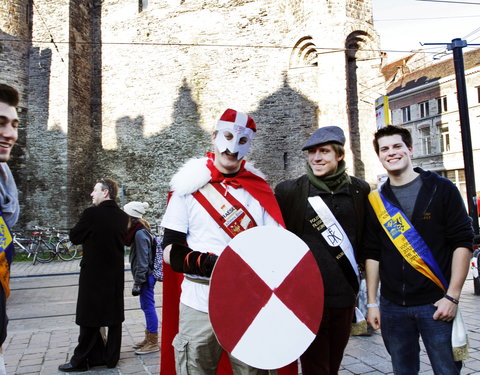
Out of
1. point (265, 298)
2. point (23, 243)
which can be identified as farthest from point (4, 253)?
point (23, 243)

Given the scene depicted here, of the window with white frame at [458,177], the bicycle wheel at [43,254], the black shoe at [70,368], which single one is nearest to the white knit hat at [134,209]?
the black shoe at [70,368]

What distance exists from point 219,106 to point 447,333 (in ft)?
55.8

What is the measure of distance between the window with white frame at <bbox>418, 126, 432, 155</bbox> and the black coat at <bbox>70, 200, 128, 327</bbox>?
1212 inches

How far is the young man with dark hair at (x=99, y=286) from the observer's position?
397cm

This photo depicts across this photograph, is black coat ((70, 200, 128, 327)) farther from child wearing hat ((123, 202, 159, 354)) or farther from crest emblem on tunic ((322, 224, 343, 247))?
crest emblem on tunic ((322, 224, 343, 247))

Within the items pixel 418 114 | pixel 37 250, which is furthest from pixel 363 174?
pixel 418 114

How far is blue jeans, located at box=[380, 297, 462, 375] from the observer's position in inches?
→ 86.4

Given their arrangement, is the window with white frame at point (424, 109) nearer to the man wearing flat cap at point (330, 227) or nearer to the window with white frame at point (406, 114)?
the window with white frame at point (406, 114)

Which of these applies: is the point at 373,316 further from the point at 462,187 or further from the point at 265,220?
the point at 462,187

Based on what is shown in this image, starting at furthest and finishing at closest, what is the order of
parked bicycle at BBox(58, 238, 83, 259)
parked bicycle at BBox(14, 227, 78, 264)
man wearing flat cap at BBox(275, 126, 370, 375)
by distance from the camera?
parked bicycle at BBox(58, 238, 83, 259) < parked bicycle at BBox(14, 227, 78, 264) < man wearing flat cap at BBox(275, 126, 370, 375)

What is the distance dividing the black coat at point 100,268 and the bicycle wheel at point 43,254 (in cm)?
1012

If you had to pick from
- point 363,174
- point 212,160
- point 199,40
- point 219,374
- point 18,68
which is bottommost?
point 219,374

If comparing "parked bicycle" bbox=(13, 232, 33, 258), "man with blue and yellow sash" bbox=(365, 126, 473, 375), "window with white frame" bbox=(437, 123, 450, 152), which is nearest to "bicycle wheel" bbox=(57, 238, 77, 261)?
"parked bicycle" bbox=(13, 232, 33, 258)

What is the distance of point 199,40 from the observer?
18703 mm
